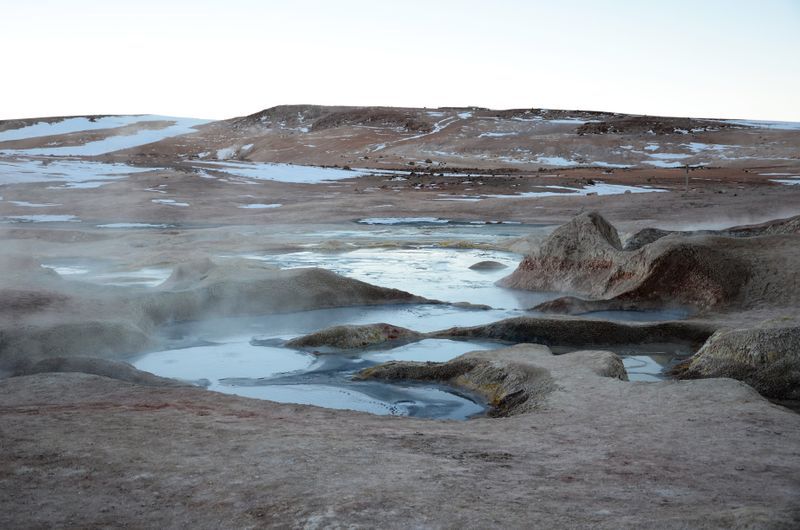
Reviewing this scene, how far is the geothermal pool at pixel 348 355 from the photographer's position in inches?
266

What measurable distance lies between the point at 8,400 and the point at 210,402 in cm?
124

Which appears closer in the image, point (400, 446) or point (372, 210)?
point (400, 446)

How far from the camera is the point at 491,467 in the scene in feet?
13.0

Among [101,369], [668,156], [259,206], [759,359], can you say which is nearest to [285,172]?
[259,206]

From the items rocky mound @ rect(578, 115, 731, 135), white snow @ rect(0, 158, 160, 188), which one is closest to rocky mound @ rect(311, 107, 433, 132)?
rocky mound @ rect(578, 115, 731, 135)

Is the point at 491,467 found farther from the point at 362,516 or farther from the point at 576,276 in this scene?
the point at 576,276

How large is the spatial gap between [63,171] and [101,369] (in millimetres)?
32350

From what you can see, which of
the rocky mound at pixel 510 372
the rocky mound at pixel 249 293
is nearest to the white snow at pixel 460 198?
the rocky mound at pixel 249 293

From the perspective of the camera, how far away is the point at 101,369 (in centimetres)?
658

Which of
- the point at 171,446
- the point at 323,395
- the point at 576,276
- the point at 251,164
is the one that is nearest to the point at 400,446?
the point at 171,446

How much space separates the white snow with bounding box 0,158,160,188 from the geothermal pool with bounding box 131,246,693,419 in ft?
71.9

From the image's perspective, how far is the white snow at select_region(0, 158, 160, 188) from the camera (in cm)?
3294

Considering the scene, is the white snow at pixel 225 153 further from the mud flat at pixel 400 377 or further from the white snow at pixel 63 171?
the mud flat at pixel 400 377

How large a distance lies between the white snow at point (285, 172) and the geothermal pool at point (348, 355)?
2568 cm
